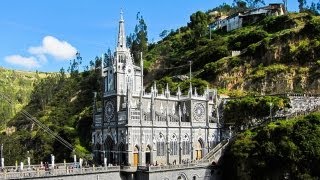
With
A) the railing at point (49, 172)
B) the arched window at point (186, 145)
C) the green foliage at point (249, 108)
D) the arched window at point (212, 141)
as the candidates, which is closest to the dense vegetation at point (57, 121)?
the arched window at point (186, 145)

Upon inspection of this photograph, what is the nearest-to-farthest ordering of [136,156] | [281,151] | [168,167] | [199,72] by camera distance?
[281,151]
[168,167]
[136,156]
[199,72]

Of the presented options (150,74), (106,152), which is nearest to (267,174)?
(106,152)

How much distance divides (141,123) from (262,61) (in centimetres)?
3407

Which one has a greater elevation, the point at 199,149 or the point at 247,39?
the point at 247,39

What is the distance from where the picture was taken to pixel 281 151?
4884 centimetres

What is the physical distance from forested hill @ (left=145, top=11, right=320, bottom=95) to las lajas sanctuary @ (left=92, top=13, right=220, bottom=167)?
16492 millimetres

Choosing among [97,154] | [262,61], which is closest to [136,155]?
[97,154]

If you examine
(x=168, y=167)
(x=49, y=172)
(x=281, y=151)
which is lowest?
(x=168, y=167)

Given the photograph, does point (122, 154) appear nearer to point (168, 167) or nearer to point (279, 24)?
point (168, 167)

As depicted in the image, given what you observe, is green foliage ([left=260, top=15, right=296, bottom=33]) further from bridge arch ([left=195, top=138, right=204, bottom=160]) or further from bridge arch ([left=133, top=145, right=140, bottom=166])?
bridge arch ([left=133, top=145, right=140, bottom=166])

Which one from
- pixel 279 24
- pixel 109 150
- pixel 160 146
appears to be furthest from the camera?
pixel 279 24

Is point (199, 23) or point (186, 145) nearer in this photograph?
point (186, 145)

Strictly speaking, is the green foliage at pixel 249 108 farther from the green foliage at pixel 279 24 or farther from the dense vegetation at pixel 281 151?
the green foliage at pixel 279 24

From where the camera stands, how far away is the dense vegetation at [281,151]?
4756 cm
